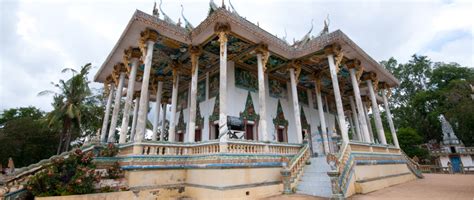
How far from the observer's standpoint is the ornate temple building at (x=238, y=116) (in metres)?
7.98

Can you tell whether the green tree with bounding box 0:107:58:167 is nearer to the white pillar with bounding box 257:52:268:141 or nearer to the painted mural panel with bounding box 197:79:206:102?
the painted mural panel with bounding box 197:79:206:102

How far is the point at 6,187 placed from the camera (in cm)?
626

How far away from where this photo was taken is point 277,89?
48.9 ft

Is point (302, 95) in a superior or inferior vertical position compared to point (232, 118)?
superior

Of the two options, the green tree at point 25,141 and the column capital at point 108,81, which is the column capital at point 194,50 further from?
the green tree at point 25,141

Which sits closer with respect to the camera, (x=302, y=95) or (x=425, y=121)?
(x=302, y=95)

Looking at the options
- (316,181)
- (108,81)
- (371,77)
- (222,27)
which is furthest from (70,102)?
(371,77)

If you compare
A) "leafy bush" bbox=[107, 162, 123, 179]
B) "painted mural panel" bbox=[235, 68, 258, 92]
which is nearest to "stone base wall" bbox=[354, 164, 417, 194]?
"painted mural panel" bbox=[235, 68, 258, 92]

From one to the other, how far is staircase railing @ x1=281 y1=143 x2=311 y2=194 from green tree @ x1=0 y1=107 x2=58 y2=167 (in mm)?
24869

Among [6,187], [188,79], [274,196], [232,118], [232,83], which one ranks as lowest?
[274,196]

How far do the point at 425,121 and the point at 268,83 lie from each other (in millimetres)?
30901

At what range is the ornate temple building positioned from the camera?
7980mm

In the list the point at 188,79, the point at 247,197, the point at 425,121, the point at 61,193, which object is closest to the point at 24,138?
the point at 188,79

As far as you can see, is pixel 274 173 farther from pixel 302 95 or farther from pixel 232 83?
pixel 302 95
